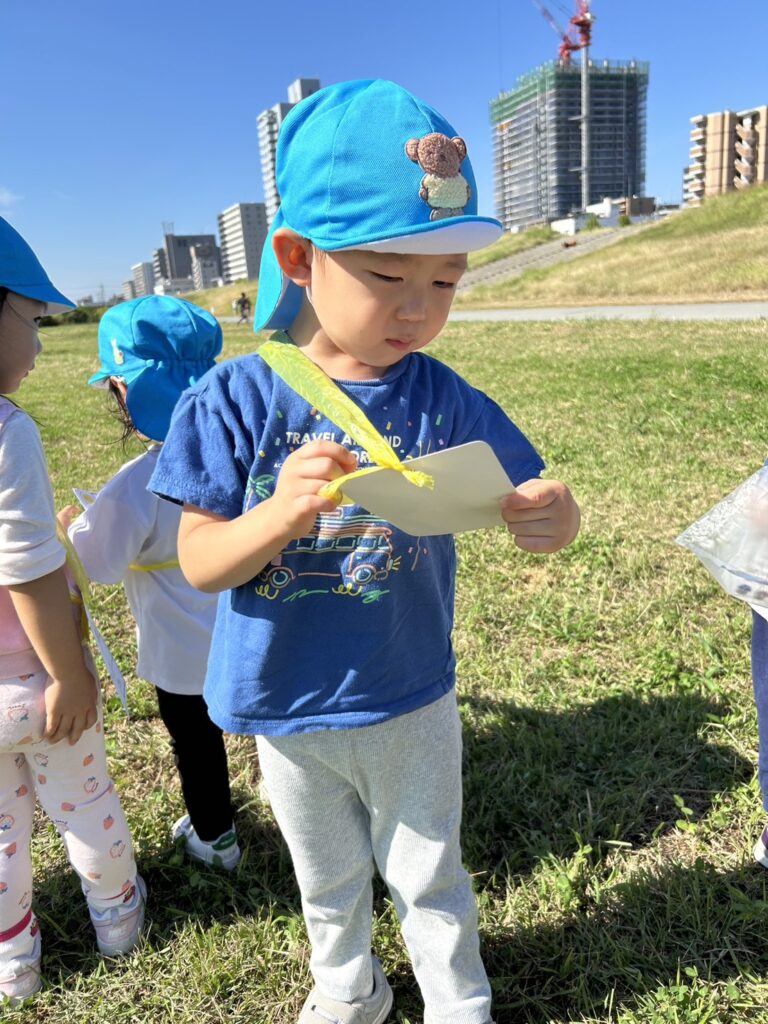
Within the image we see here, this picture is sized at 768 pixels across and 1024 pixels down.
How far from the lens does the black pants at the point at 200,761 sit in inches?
72.9

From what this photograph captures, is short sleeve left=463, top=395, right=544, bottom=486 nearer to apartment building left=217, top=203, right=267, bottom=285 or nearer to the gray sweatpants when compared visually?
the gray sweatpants

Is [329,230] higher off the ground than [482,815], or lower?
higher

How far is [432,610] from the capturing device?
124 centimetres

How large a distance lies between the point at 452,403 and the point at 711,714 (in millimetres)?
1613

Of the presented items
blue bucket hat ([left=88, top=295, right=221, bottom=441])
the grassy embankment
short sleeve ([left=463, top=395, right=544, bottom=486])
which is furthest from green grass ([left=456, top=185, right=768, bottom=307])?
short sleeve ([left=463, top=395, right=544, bottom=486])

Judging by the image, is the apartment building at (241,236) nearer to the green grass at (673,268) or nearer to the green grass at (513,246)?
the green grass at (513,246)

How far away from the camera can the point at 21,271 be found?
1390 millimetres

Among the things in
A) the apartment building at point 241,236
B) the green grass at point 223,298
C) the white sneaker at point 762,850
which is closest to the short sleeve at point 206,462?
the white sneaker at point 762,850

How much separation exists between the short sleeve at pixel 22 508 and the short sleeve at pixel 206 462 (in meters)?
0.38

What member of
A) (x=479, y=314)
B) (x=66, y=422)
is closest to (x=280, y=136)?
(x=66, y=422)

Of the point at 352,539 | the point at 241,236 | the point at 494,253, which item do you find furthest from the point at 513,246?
the point at 241,236

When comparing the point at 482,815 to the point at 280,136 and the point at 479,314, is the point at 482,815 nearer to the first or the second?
the point at 280,136

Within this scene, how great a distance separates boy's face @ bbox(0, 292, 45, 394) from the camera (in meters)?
1.39

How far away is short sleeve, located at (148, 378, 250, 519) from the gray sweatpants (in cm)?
42
